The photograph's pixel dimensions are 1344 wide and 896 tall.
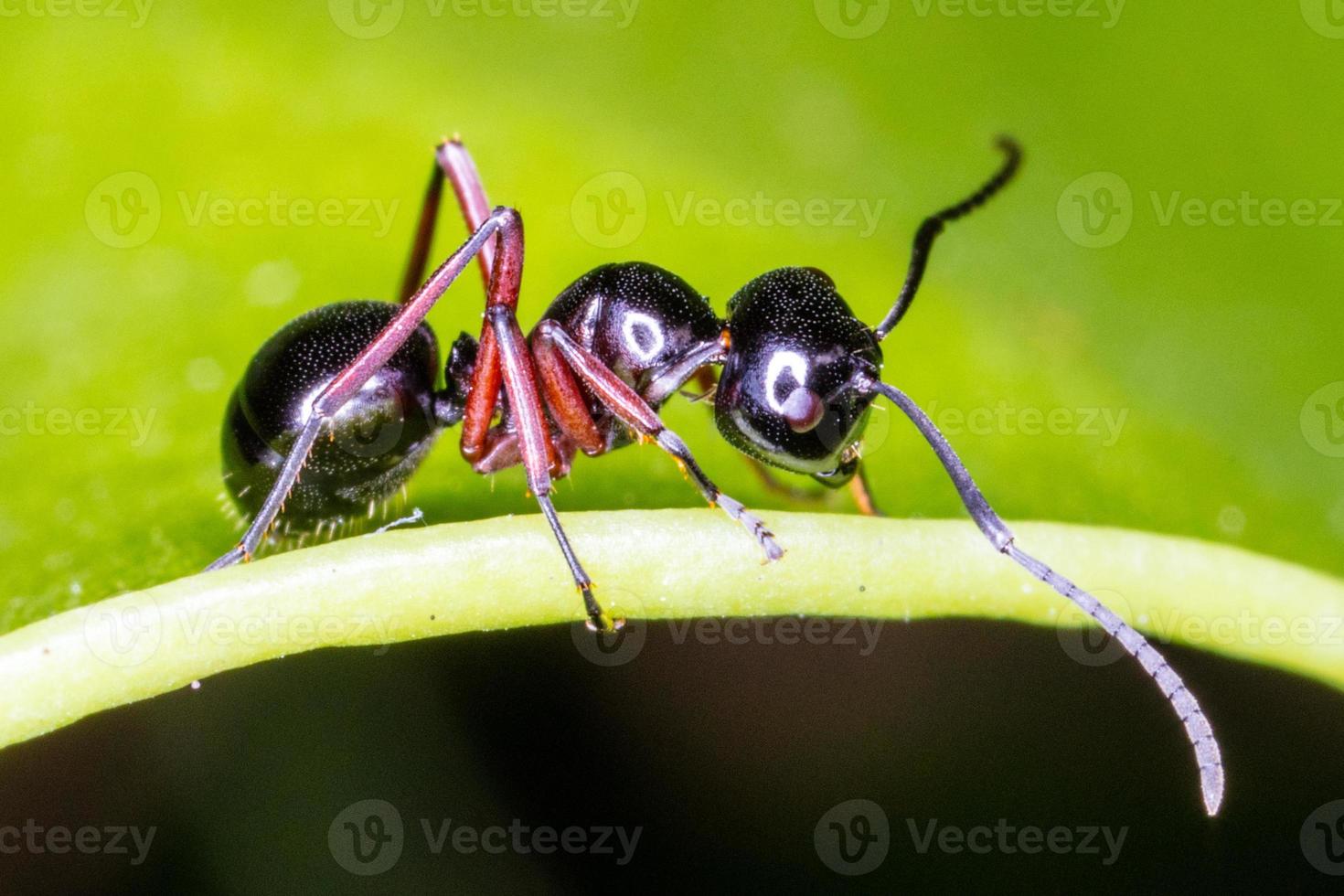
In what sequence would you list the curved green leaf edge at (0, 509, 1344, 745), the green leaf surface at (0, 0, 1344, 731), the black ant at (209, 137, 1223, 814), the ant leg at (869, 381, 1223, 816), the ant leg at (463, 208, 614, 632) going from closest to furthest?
the curved green leaf edge at (0, 509, 1344, 745) → the ant leg at (869, 381, 1223, 816) → the green leaf surface at (0, 0, 1344, 731) → the ant leg at (463, 208, 614, 632) → the black ant at (209, 137, 1223, 814)

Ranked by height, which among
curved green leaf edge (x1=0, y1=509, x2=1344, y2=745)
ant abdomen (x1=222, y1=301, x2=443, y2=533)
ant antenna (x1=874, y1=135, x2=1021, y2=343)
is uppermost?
ant antenna (x1=874, y1=135, x2=1021, y2=343)

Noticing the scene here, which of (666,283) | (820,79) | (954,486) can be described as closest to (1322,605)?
(954,486)

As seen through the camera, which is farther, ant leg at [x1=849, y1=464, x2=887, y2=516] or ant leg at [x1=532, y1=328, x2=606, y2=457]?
ant leg at [x1=849, y1=464, x2=887, y2=516]

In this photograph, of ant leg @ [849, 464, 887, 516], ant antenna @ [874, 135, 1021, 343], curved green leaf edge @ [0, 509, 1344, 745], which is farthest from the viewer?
ant leg @ [849, 464, 887, 516]

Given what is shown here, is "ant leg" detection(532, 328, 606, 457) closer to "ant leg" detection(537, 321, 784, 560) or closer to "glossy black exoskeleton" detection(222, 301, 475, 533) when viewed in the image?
"ant leg" detection(537, 321, 784, 560)

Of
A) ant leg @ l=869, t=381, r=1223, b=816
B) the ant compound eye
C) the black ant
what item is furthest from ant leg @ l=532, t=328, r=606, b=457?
ant leg @ l=869, t=381, r=1223, b=816

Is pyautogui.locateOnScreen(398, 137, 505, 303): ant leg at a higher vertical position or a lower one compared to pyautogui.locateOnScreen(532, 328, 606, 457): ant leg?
higher

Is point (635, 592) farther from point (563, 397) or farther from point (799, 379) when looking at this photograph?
point (563, 397)

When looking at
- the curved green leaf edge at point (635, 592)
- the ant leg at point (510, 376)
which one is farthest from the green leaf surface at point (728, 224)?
the curved green leaf edge at point (635, 592)
